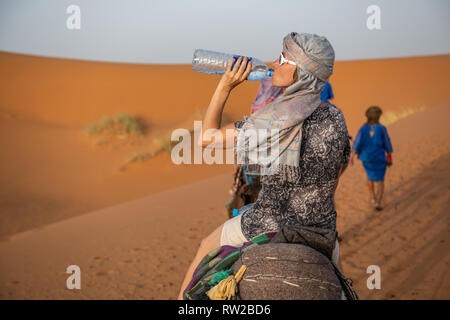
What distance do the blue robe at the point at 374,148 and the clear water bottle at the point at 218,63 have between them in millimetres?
5268

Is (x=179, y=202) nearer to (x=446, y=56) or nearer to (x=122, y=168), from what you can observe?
(x=122, y=168)

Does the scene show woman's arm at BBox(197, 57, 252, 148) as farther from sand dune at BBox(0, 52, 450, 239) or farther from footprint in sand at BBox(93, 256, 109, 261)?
footprint in sand at BBox(93, 256, 109, 261)

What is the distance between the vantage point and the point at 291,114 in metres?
1.76

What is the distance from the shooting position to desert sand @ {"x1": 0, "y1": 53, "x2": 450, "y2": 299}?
5035 mm

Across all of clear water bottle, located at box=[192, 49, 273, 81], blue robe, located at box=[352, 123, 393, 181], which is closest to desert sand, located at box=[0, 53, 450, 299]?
blue robe, located at box=[352, 123, 393, 181]

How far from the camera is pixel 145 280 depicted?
5070 millimetres

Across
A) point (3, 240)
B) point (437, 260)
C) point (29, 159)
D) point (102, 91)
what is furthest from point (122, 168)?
point (102, 91)

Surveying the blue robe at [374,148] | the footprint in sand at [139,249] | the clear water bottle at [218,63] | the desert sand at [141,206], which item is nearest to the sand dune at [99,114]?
the desert sand at [141,206]

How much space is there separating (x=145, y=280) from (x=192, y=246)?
4.03ft

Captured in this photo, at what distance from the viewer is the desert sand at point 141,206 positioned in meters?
5.04

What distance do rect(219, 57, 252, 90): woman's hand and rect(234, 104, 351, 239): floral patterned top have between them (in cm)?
20

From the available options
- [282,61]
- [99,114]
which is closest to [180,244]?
[282,61]

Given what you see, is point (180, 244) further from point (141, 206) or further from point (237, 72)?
point (237, 72)

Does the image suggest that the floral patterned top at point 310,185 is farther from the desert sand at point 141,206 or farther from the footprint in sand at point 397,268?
the footprint in sand at point 397,268
